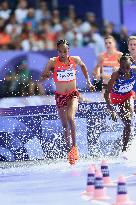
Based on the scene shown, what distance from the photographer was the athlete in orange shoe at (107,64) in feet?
56.1

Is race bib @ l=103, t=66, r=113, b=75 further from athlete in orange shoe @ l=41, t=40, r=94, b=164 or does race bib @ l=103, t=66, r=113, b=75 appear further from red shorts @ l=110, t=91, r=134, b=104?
athlete in orange shoe @ l=41, t=40, r=94, b=164

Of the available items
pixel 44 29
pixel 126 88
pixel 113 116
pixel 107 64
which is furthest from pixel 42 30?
pixel 113 116

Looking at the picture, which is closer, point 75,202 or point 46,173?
point 75,202

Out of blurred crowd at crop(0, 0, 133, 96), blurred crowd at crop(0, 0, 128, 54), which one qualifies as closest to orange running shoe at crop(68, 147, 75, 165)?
blurred crowd at crop(0, 0, 133, 96)

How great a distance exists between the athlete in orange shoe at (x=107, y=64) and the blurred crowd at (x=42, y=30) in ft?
10.6

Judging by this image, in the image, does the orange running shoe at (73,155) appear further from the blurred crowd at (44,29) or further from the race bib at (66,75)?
the blurred crowd at (44,29)

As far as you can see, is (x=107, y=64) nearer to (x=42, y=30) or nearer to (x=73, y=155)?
(x=73, y=155)

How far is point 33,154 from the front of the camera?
14.9 m

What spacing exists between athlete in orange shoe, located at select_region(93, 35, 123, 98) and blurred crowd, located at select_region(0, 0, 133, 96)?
3.23 m

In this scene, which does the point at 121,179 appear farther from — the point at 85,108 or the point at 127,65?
the point at 85,108

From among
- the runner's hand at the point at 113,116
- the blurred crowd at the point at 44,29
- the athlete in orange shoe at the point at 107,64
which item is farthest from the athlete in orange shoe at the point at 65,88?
the blurred crowd at the point at 44,29

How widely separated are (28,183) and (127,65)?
3.02 meters

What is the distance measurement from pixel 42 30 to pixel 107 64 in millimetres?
6253

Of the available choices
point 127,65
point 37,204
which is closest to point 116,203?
point 37,204
